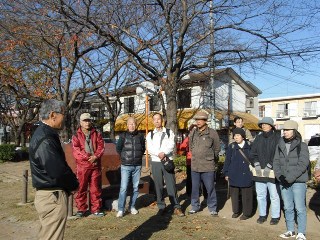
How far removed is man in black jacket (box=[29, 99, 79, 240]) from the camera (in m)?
3.75

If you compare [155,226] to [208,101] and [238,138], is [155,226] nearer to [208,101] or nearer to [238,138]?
[238,138]

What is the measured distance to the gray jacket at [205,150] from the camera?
6902 mm

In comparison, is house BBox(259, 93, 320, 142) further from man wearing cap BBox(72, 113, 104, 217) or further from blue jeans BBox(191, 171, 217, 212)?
man wearing cap BBox(72, 113, 104, 217)

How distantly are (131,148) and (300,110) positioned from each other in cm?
4815

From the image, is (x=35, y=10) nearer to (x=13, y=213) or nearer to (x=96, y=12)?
(x=96, y=12)

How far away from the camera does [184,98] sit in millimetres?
31453

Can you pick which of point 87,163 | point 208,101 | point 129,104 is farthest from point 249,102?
point 87,163

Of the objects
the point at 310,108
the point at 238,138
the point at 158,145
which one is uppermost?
the point at 310,108

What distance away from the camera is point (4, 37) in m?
15.4

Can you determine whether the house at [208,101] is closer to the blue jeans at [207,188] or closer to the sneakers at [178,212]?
the blue jeans at [207,188]

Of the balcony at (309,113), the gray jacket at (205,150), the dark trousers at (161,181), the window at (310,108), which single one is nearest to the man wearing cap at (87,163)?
the dark trousers at (161,181)

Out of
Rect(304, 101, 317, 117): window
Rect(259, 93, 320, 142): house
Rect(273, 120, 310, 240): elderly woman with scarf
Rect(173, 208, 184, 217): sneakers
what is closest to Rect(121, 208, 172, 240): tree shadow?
Rect(173, 208, 184, 217): sneakers

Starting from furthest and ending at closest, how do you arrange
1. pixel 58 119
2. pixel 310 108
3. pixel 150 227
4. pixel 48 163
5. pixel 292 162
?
pixel 310 108 < pixel 150 227 < pixel 292 162 < pixel 58 119 < pixel 48 163

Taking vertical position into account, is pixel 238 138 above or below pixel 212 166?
above
